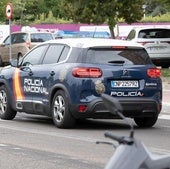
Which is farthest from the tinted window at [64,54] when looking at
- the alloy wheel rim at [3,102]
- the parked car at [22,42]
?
the parked car at [22,42]

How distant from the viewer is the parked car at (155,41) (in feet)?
85.0

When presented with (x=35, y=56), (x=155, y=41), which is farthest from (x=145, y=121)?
(x=155, y=41)

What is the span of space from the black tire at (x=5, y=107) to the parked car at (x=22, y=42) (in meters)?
15.9

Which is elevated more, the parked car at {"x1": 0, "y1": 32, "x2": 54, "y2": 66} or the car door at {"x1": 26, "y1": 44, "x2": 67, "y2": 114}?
the car door at {"x1": 26, "y1": 44, "x2": 67, "y2": 114}

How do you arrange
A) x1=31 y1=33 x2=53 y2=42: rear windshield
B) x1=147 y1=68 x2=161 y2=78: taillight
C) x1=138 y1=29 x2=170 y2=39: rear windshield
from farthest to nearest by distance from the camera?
x1=31 y1=33 x2=53 y2=42: rear windshield → x1=138 y1=29 x2=170 y2=39: rear windshield → x1=147 y1=68 x2=161 y2=78: taillight

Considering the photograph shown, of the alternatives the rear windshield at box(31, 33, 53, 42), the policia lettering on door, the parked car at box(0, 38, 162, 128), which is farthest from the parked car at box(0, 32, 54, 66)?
the parked car at box(0, 38, 162, 128)

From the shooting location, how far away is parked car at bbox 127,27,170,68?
1020 inches

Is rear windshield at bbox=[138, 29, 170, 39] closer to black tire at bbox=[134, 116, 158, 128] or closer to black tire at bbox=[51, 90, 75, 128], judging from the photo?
black tire at bbox=[134, 116, 158, 128]

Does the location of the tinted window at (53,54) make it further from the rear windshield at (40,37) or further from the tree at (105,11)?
the rear windshield at (40,37)

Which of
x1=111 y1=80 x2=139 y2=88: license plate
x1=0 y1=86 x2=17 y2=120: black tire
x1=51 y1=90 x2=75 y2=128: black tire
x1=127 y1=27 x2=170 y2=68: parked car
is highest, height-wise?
x1=111 y1=80 x2=139 y2=88: license plate

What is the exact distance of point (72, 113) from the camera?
1129cm

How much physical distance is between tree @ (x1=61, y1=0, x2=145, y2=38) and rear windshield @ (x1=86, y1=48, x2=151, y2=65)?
14558 mm

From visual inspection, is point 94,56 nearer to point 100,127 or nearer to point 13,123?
point 100,127

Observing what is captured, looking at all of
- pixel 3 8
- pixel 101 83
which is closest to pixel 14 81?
pixel 101 83
